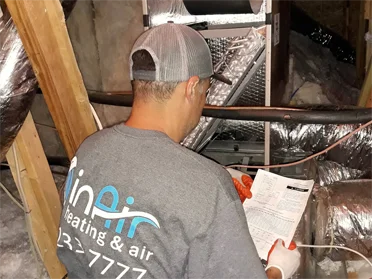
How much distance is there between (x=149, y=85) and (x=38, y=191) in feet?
2.83

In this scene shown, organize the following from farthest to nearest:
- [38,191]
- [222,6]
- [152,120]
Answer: [222,6] < [38,191] < [152,120]

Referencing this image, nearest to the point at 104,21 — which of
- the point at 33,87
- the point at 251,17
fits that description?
the point at 251,17

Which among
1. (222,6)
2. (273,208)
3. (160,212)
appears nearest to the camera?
(160,212)

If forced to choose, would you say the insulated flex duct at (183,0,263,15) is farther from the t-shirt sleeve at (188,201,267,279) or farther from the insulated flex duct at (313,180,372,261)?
the t-shirt sleeve at (188,201,267,279)

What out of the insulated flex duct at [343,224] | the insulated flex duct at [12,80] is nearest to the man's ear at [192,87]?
the insulated flex duct at [12,80]

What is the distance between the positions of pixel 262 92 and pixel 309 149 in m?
0.55

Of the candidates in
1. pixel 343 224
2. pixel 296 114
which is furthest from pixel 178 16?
pixel 343 224

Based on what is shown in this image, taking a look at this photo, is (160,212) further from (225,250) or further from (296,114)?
(296,114)

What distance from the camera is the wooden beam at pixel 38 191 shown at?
1.54 metres

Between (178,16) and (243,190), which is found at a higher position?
(178,16)

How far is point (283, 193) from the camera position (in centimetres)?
144

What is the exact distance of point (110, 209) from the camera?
960mm

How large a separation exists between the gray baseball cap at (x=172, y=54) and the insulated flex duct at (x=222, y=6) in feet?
2.54

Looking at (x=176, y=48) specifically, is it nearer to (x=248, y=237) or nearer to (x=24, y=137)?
(x=248, y=237)
